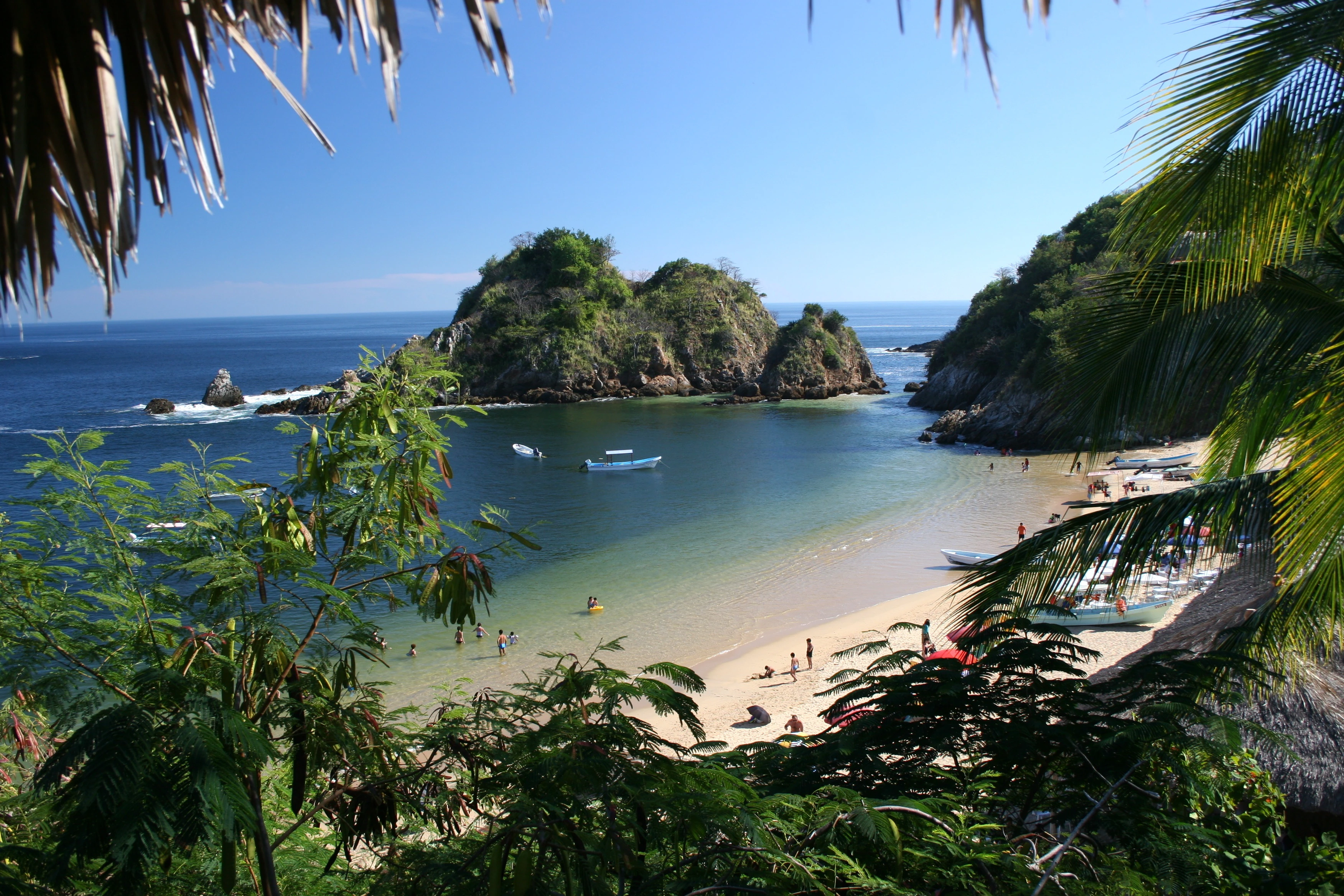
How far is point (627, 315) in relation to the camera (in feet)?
217

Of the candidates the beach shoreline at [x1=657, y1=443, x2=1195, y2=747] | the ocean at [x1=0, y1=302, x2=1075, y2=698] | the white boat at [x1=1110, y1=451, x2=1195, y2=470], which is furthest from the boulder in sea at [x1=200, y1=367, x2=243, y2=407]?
the white boat at [x1=1110, y1=451, x2=1195, y2=470]

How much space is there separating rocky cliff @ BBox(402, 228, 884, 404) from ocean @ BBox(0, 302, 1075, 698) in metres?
3.84

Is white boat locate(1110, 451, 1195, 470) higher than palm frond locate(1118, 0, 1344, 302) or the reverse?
the reverse

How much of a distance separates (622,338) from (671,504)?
1453 inches

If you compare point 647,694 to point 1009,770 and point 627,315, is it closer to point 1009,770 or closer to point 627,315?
point 1009,770

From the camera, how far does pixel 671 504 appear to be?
99.3 ft

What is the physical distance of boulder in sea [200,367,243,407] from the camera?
58094 mm

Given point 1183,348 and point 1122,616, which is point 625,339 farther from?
point 1183,348

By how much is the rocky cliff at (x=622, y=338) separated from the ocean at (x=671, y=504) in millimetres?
3842

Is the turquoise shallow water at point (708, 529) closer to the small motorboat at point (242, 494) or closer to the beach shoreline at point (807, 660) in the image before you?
the beach shoreline at point (807, 660)

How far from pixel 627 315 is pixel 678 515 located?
132 feet

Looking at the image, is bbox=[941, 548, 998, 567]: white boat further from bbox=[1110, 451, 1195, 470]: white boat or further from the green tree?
the green tree

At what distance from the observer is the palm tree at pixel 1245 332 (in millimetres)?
3193

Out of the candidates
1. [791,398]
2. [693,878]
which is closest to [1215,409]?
[693,878]
